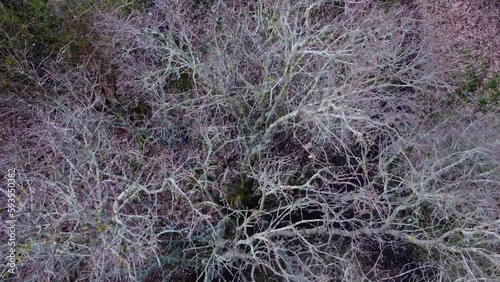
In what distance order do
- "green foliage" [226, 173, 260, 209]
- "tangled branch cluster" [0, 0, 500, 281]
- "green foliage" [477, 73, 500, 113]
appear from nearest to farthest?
1. "tangled branch cluster" [0, 0, 500, 281]
2. "green foliage" [226, 173, 260, 209]
3. "green foliage" [477, 73, 500, 113]

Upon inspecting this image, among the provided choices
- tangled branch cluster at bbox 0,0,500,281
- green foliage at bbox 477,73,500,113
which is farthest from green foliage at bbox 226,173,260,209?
green foliage at bbox 477,73,500,113

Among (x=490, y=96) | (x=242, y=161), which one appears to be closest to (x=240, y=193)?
(x=242, y=161)

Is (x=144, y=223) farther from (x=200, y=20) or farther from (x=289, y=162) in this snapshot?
(x=200, y=20)

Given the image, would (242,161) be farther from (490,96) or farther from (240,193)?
(490,96)

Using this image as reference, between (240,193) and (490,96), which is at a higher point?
(240,193)

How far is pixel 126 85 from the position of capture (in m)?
7.95

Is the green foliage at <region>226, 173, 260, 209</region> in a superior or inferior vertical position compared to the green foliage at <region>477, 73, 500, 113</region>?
superior

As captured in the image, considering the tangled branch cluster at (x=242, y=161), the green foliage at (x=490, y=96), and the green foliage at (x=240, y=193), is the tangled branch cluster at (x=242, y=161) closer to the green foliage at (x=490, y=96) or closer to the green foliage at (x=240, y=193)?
the green foliage at (x=240, y=193)

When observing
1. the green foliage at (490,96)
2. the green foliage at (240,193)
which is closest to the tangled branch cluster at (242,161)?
the green foliage at (240,193)

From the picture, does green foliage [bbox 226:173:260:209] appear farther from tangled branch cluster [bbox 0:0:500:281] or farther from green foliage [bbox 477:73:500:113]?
green foliage [bbox 477:73:500:113]

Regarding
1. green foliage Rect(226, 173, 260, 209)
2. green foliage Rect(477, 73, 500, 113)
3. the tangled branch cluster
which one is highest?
the tangled branch cluster

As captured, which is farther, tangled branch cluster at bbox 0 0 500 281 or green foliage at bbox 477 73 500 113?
green foliage at bbox 477 73 500 113

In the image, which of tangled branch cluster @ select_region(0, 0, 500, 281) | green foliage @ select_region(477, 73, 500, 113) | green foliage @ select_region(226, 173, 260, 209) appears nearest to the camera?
tangled branch cluster @ select_region(0, 0, 500, 281)

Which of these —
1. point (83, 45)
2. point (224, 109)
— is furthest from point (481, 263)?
point (83, 45)
